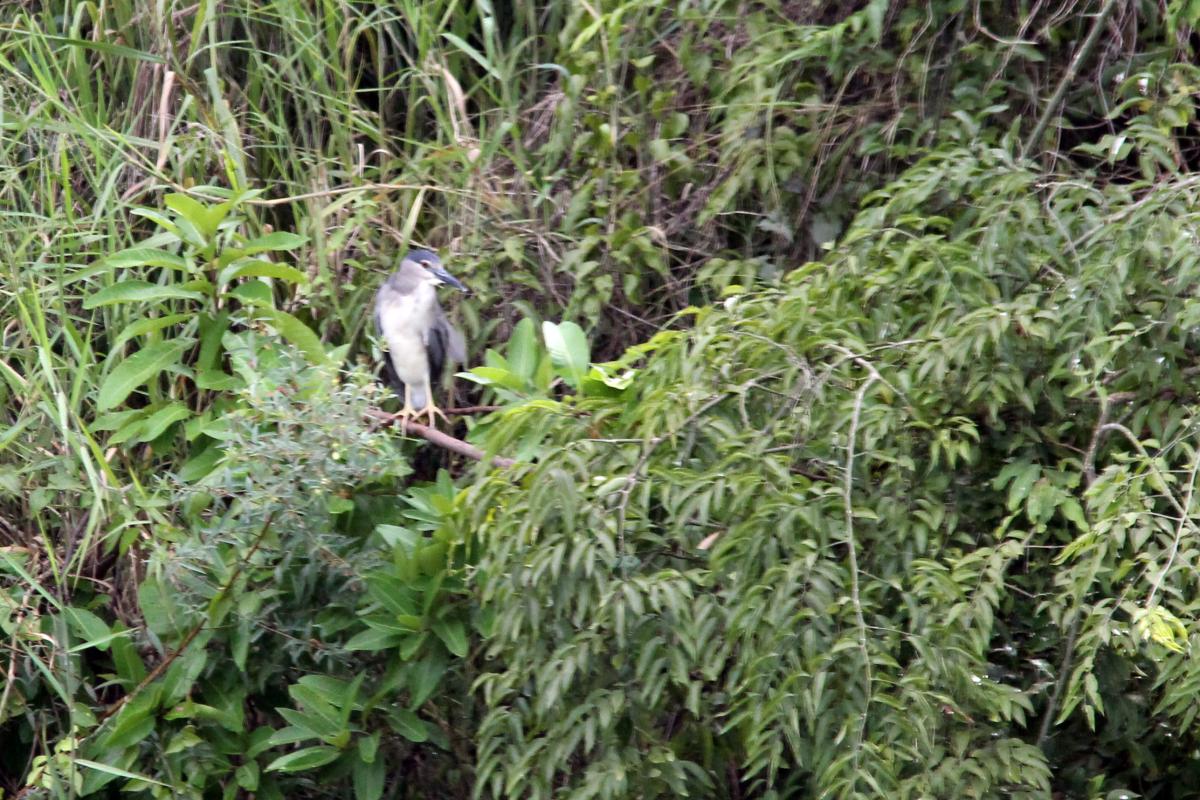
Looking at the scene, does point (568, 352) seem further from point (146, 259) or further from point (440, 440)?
point (146, 259)

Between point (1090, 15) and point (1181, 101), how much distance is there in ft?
1.43

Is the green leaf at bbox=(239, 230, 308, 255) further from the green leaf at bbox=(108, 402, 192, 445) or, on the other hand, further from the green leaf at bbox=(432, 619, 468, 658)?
the green leaf at bbox=(432, 619, 468, 658)

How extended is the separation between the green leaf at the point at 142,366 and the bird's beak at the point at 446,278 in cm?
76

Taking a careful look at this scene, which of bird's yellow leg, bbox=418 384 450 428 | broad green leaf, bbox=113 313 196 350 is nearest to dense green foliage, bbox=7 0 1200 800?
broad green leaf, bbox=113 313 196 350

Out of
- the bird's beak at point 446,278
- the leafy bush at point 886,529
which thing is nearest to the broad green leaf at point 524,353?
the leafy bush at point 886,529

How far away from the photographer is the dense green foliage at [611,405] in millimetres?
2939

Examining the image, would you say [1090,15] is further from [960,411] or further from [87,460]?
[87,460]

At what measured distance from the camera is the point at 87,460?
12.1 ft

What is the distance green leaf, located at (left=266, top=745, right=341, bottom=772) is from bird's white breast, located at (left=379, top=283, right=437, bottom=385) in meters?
1.12

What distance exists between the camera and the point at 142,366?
383 cm

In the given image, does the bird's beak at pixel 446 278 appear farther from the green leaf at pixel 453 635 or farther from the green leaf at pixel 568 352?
the green leaf at pixel 453 635

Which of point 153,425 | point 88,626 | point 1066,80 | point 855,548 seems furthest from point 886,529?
point 88,626

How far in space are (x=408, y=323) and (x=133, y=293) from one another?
845 millimetres

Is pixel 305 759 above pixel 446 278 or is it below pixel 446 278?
below
